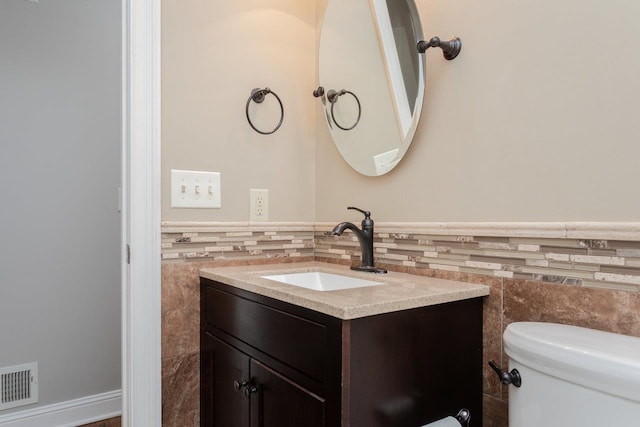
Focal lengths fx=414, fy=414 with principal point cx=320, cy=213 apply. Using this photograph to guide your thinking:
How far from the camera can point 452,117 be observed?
1.17 m

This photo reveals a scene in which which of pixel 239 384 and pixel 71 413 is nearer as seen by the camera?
pixel 239 384

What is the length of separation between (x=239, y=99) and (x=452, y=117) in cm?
77

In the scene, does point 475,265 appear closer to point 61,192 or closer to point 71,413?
point 61,192

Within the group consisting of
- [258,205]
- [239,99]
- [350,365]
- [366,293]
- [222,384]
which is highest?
[239,99]

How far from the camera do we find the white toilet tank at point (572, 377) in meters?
0.65

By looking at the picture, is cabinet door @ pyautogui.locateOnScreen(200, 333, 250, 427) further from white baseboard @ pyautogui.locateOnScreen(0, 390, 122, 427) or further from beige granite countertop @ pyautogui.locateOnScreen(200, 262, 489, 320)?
white baseboard @ pyautogui.locateOnScreen(0, 390, 122, 427)

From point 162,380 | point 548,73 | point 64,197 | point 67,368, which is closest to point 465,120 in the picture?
point 548,73

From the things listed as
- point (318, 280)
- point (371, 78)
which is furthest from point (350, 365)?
point (371, 78)

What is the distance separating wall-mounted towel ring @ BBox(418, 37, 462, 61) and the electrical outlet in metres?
0.75

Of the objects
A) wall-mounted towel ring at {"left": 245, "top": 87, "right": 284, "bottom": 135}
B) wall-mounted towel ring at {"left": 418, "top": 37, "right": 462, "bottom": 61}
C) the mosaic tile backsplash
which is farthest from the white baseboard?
wall-mounted towel ring at {"left": 418, "top": 37, "right": 462, "bottom": 61}

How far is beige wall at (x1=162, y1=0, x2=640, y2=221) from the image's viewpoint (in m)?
0.86

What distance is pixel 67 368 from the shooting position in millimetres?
1985

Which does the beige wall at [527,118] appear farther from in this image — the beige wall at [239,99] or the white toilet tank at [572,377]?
the beige wall at [239,99]

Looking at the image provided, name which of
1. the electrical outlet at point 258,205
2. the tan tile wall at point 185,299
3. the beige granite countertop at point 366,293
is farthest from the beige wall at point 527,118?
the tan tile wall at point 185,299
